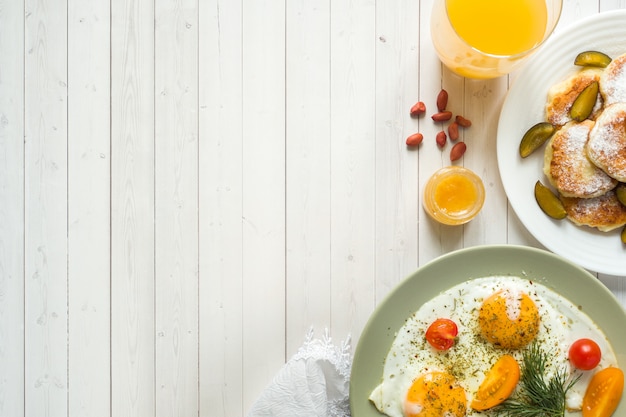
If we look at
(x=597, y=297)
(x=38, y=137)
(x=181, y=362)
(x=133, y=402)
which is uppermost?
(x=38, y=137)

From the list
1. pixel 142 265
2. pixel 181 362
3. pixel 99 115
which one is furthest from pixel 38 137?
pixel 181 362

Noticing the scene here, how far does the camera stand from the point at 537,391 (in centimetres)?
148

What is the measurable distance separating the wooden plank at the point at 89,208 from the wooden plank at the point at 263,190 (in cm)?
38

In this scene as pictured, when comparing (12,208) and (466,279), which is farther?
(12,208)

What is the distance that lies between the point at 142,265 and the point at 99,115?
42 cm

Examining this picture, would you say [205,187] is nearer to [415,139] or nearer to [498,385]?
[415,139]

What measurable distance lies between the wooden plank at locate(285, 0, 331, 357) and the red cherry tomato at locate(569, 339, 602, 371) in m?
0.62

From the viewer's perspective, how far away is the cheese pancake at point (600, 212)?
5.02 feet

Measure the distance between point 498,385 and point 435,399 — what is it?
0.16 meters

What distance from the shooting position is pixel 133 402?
163 cm

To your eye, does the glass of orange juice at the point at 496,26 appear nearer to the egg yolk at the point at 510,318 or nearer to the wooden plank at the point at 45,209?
the egg yolk at the point at 510,318

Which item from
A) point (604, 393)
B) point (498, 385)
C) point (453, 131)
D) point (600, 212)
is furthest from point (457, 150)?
point (604, 393)

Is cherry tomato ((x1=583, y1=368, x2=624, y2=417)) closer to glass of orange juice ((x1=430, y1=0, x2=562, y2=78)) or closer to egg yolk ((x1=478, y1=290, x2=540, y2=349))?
egg yolk ((x1=478, y1=290, x2=540, y2=349))

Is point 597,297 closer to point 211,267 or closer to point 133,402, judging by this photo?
point 211,267
